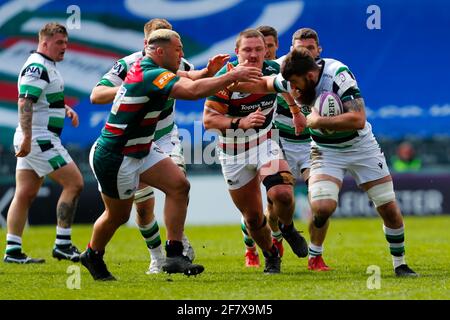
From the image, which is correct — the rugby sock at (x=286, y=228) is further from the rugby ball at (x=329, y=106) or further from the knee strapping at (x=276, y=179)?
the rugby ball at (x=329, y=106)

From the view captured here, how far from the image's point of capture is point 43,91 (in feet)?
36.7

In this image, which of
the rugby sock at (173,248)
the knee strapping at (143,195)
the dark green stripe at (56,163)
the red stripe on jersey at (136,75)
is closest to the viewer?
the red stripe on jersey at (136,75)

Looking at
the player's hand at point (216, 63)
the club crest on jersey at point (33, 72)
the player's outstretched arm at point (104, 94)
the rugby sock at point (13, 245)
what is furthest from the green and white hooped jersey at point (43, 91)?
the player's hand at point (216, 63)

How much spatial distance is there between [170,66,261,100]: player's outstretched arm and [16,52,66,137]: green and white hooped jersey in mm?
3546

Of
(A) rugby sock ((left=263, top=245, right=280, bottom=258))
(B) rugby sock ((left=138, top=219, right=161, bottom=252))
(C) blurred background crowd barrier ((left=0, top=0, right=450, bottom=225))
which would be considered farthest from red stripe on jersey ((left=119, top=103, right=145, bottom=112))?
(C) blurred background crowd barrier ((left=0, top=0, right=450, bottom=225))

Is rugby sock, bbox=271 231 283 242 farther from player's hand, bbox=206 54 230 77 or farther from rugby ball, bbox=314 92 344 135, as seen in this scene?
rugby ball, bbox=314 92 344 135

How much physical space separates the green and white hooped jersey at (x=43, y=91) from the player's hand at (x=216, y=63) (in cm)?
269

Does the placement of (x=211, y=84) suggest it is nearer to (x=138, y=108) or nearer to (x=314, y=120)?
(x=138, y=108)

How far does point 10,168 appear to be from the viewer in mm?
20156

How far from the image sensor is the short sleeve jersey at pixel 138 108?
792 centimetres

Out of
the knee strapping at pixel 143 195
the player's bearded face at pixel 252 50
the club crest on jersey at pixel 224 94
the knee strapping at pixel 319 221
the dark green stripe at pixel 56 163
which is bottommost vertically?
the knee strapping at pixel 319 221

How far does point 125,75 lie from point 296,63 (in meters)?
2.14

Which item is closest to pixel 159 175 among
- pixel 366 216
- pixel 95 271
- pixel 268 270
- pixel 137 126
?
pixel 137 126
